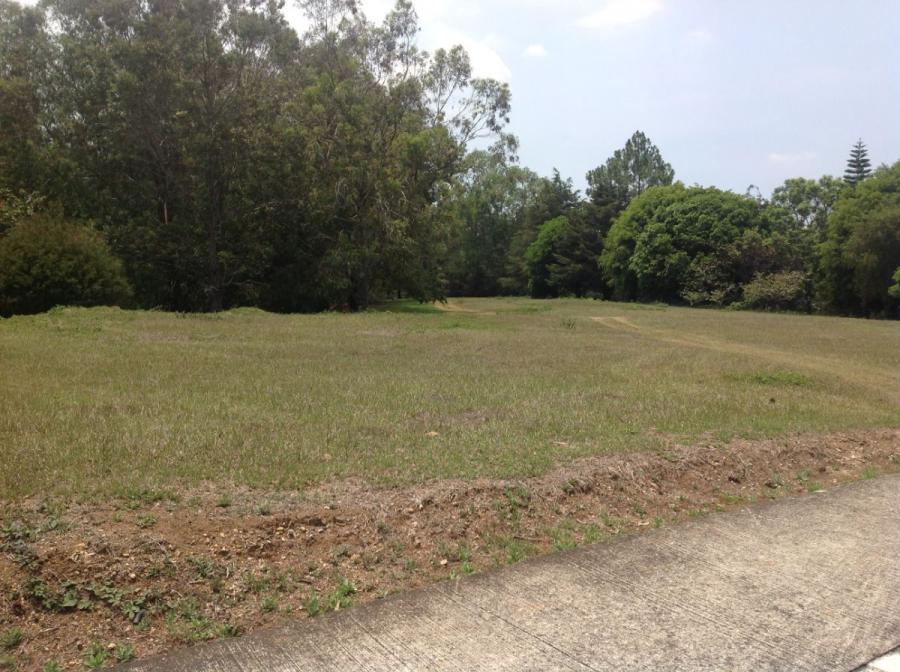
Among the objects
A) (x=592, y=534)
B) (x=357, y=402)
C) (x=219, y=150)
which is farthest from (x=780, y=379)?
(x=219, y=150)

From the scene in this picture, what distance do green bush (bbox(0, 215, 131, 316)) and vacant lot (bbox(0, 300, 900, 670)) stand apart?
10.0m

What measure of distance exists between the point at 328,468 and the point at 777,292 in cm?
4747

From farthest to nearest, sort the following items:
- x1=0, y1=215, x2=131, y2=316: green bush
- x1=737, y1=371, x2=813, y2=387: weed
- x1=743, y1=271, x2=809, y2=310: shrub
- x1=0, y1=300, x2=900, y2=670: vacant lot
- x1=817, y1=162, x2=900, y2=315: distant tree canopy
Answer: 1. x1=743, y1=271, x2=809, y2=310: shrub
2. x1=817, y1=162, x2=900, y2=315: distant tree canopy
3. x1=0, y1=215, x2=131, y2=316: green bush
4. x1=737, y1=371, x2=813, y2=387: weed
5. x1=0, y1=300, x2=900, y2=670: vacant lot

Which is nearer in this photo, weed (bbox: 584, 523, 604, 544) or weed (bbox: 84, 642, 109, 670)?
weed (bbox: 84, 642, 109, 670)

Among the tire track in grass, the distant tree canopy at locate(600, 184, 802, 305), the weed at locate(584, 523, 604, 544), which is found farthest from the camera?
the distant tree canopy at locate(600, 184, 802, 305)

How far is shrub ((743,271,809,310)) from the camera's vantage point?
155ft

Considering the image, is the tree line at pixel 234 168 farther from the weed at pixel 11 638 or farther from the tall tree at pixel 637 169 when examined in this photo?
the tall tree at pixel 637 169

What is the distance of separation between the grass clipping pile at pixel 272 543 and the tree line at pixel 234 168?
68.7 feet

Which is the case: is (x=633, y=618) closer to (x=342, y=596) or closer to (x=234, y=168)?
(x=342, y=596)

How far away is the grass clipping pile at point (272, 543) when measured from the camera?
3.45 meters

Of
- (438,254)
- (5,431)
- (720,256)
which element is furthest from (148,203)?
(720,256)

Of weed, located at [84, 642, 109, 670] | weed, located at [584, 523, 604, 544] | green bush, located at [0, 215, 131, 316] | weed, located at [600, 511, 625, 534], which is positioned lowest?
weed, located at [600, 511, 625, 534]

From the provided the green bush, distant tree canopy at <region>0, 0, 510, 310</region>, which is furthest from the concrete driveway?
distant tree canopy at <region>0, 0, 510, 310</region>

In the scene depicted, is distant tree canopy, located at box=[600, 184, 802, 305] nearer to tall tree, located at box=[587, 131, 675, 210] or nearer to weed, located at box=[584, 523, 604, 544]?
tall tree, located at box=[587, 131, 675, 210]
